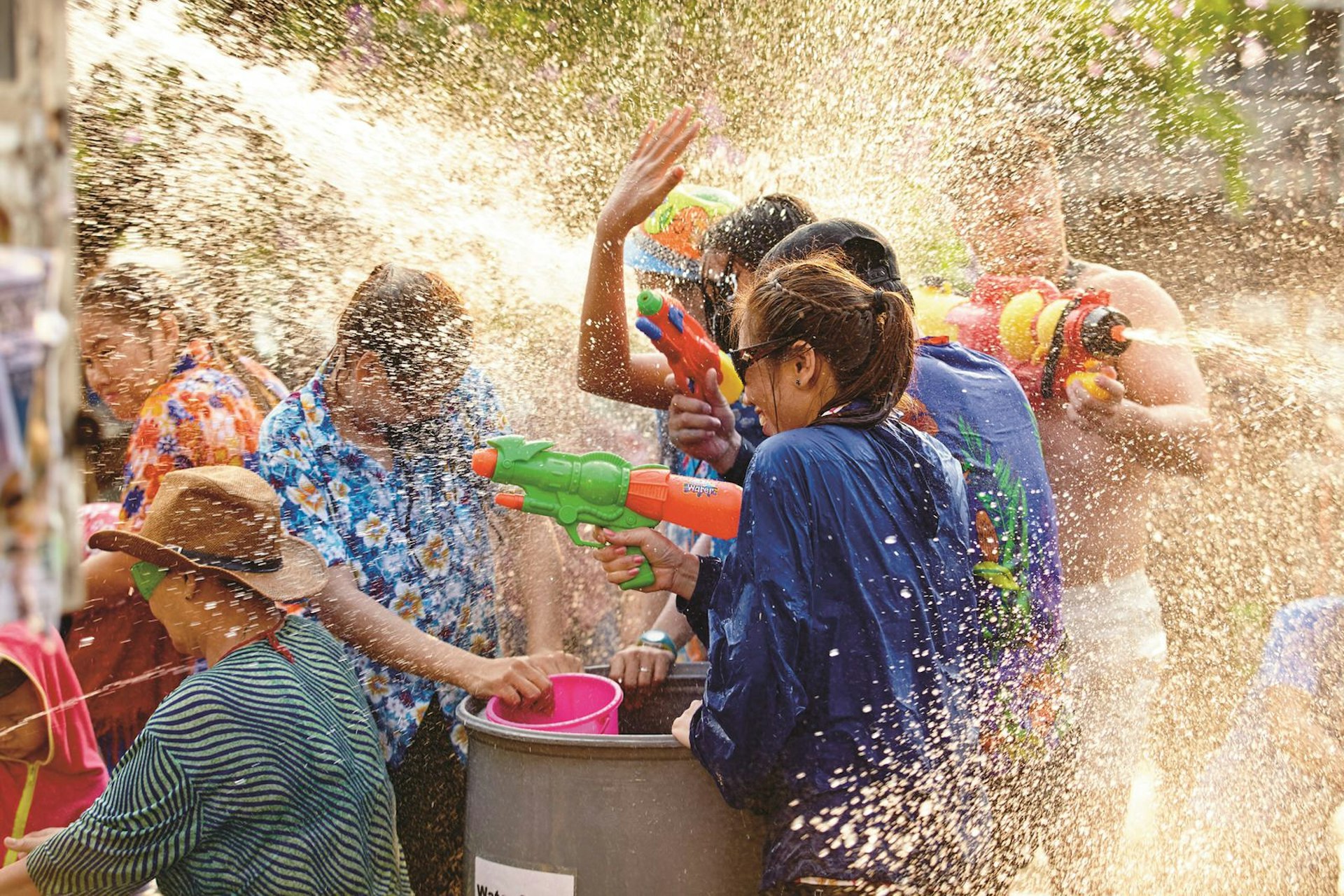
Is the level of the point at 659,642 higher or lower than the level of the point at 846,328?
lower

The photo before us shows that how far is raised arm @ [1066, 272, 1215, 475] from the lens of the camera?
2.42 m

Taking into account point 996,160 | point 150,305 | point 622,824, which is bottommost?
point 622,824

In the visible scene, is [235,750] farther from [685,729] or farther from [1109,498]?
[1109,498]

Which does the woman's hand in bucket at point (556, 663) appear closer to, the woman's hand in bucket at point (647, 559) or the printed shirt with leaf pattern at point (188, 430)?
the woman's hand in bucket at point (647, 559)

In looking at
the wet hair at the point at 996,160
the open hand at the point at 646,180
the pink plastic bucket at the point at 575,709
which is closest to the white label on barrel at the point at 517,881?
the pink plastic bucket at the point at 575,709

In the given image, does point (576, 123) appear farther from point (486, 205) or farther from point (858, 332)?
point (858, 332)

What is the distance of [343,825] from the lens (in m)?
2.00

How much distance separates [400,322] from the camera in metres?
2.49

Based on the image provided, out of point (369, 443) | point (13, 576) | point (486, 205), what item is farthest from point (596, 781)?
point (486, 205)

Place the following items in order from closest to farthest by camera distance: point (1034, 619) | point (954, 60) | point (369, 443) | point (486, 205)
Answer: point (1034, 619) < point (369, 443) < point (486, 205) < point (954, 60)

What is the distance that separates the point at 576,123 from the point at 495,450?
10.2 feet

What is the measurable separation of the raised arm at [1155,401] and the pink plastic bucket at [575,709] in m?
1.24

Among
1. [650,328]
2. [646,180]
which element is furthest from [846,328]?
[646,180]

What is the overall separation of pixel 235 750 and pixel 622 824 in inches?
27.6
